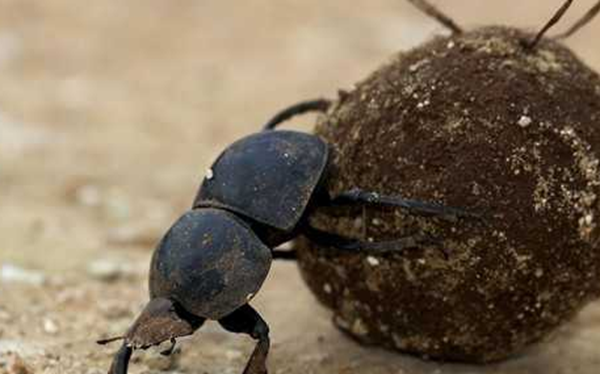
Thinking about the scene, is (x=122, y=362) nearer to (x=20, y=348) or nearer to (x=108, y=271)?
(x=20, y=348)

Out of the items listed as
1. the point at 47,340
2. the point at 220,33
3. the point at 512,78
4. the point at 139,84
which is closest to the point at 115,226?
the point at 47,340

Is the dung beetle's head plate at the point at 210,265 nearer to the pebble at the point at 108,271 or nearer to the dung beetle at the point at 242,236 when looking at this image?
the dung beetle at the point at 242,236

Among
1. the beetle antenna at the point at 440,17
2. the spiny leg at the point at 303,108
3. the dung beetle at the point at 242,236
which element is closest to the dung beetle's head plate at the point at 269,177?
the dung beetle at the point at 242,236

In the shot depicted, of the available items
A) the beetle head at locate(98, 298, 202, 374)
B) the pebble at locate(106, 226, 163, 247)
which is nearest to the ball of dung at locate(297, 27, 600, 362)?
the beetle head at locate(98, 298, 202, 374)

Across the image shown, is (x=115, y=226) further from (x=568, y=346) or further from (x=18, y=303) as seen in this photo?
(x=568, y=346)

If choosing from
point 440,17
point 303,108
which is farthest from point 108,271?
point 440,17

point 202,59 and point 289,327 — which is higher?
point 289,327

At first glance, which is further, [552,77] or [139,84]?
[139,84]
